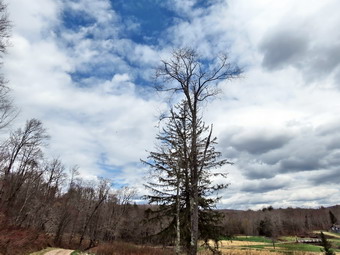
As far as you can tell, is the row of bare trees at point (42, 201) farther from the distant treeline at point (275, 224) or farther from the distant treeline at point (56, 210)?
the distant treeline at point (275, 224)

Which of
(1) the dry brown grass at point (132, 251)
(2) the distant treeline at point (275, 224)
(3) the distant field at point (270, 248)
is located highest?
(2) the distant treeline at point (275, 224)

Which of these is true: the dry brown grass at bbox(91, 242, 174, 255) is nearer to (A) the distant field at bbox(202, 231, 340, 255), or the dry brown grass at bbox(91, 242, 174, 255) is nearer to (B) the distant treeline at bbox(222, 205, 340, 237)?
(A) the distant field at bbox(202, 231, 340, 255)

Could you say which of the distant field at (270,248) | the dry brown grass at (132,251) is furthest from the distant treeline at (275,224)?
the dry brown grass at (132,251)

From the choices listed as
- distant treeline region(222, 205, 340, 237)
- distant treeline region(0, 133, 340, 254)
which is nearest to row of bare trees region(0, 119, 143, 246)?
distant treeline region(0, 133, 340, 254)

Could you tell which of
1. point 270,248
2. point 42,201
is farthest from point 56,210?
point 270,248

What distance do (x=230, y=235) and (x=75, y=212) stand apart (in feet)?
124

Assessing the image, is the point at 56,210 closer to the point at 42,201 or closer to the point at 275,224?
the point at 42,201

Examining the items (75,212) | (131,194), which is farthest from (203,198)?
(131,194)

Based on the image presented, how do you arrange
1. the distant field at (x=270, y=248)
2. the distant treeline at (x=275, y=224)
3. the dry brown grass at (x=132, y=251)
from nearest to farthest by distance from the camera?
the dry brown grass at (x=132, y=251) → the distant field at (x=270, y=248) → the distant treeline at (x=275, y=224)

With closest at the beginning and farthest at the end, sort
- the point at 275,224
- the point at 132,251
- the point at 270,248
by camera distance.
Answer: the point at 132,251 → the point at 270,248 → the point at 275,224

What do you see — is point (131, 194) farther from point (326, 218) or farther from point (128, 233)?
point (326, 218)

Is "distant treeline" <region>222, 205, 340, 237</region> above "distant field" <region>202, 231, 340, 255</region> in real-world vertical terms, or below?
above

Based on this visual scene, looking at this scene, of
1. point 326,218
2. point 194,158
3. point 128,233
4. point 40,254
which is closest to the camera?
point 194,158

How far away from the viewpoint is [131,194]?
56.9 meters
